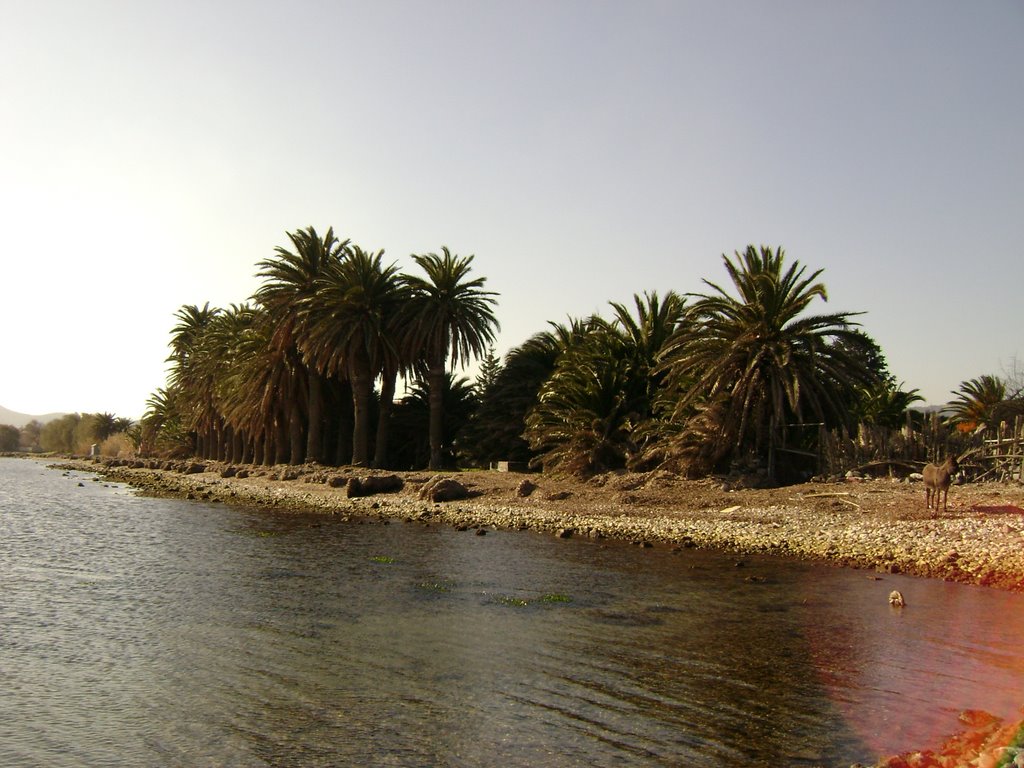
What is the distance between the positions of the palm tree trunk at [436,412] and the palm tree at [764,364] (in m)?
17.7

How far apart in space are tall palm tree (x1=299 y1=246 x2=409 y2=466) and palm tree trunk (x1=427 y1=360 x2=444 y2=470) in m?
1.91

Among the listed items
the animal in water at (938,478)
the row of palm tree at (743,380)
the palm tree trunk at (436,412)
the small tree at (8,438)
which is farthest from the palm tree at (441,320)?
the small tree at (8,438)

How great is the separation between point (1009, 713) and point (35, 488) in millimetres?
49271

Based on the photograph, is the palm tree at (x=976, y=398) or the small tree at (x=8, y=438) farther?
the small tree at (x=8, y=438)

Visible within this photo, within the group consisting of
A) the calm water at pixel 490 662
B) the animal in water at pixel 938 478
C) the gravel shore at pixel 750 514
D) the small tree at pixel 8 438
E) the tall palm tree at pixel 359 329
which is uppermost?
the tall palm tree at pixel 359 329

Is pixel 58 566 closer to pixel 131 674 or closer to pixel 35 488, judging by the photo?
pixel 131 674

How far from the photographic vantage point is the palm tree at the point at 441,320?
41.2m

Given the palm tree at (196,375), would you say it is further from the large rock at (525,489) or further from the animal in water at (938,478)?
the animal in water at (938,478)

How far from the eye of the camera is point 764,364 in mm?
26156

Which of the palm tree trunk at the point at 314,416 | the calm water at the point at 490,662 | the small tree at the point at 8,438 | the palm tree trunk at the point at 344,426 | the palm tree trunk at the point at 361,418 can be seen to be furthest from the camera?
the small tree at the point at 8,438

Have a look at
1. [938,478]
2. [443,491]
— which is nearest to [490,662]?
[938,478]

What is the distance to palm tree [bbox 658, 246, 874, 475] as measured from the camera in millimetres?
25688

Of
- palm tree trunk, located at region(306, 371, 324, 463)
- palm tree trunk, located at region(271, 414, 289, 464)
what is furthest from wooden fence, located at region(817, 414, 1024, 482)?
palm tree trunk, located at region(271, 414, 289, 464)

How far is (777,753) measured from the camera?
737 centimetres
